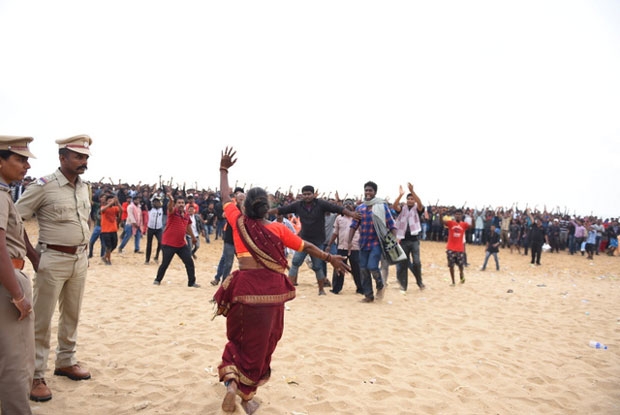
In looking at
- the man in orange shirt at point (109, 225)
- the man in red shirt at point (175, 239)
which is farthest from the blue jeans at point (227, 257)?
the man in orange shirt at point (109, 225)

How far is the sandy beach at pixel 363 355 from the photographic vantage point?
380 centimetres

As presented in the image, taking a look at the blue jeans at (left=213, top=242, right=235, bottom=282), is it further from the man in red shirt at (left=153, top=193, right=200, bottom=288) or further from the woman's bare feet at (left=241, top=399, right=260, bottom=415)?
the woman's bare feet at (left=241, top=399, right=260, bottom=415)

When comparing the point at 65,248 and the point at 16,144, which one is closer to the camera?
the point at 16,144

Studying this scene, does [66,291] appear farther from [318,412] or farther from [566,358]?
[566,358]

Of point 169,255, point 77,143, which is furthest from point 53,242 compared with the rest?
point 169,255

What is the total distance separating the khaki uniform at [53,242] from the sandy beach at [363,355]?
0.63m

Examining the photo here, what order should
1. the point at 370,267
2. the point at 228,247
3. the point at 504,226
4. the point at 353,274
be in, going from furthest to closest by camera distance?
1. the point at 504,226
2. the point at 353,274
3. the point at 228,247
4. the point at 370,267

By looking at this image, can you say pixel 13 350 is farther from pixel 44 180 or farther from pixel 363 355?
pixel 363 355

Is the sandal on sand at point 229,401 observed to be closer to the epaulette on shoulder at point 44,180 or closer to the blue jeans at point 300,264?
the epaulette on shoulder at point 44,180

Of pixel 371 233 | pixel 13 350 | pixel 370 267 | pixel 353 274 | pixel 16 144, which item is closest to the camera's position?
pixel 13 350

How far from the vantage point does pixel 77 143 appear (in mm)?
3674

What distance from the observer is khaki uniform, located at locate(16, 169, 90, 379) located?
3564 mm

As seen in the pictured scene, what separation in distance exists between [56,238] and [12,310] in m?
1.18

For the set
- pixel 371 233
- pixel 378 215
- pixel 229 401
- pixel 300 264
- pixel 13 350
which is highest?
pixel 378 215
